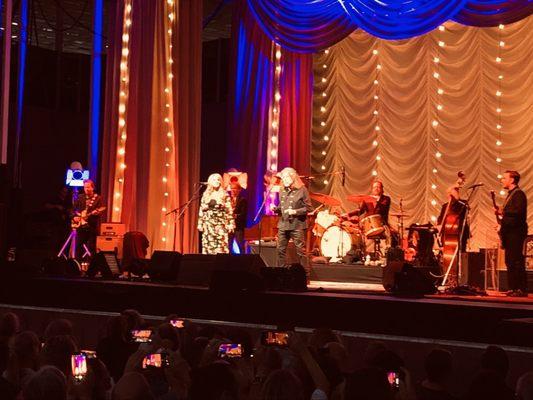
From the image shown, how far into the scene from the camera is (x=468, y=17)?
12.8m

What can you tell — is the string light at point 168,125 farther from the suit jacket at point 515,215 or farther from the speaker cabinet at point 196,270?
the suit jacket at point 515,215

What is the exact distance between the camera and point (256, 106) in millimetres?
16344

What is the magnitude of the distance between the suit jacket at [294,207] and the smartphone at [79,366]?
793cm

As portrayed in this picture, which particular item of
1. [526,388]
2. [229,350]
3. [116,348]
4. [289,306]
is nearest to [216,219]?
[289,306]

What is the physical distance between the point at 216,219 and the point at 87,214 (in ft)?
8.81

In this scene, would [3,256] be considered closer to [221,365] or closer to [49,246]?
[49,246]

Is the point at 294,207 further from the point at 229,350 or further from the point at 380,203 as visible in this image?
the point at 229,350

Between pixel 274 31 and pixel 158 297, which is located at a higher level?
pixel 274 31

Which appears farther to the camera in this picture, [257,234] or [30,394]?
[257,234]

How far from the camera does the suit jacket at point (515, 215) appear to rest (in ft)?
34.9

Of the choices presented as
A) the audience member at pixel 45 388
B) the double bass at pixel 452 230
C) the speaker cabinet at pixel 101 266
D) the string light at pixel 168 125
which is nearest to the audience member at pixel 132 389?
the audience member at pixel 45 388

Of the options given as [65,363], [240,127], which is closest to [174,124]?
[240,127]

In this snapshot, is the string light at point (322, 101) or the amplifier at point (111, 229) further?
the string light at point (322, 101)

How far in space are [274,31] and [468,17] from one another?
3.05 m
